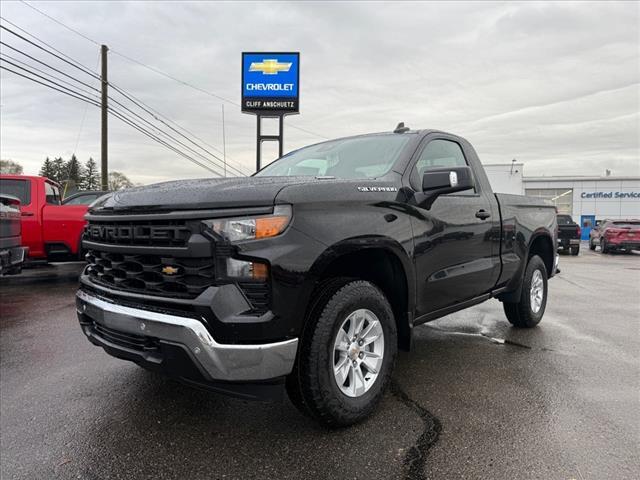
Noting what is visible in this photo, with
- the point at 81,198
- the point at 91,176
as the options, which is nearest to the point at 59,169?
the point at 91,176

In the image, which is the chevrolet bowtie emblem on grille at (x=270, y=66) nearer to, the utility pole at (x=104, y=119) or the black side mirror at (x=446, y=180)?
the utility pole at (x=104, y=119)

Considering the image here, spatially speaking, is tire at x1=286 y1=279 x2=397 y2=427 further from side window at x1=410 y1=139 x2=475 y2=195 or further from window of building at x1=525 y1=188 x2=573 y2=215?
window of building at x1=525 y1=188 x2=573 y2=215

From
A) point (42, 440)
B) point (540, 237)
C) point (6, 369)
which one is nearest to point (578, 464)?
point (42, 440)

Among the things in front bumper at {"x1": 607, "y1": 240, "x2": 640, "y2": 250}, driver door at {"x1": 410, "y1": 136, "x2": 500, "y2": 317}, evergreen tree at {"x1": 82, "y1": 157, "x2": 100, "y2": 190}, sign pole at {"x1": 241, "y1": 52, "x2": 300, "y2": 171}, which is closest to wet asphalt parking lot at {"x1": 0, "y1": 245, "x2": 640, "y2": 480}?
driver door at {"x1": 410, "y1": 136, "x2": 500, "y2": 317}

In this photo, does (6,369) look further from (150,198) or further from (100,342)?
(150,198)

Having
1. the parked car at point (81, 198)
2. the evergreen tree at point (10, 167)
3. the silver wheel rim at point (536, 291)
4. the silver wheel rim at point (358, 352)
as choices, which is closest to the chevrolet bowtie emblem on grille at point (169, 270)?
the silver wheel rim at point (358, 352)

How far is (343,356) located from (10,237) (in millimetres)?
5830

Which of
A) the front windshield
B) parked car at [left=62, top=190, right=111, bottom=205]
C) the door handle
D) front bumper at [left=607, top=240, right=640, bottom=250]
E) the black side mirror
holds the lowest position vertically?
front bumper at [left=607, top=240, right=640, bottom=250]

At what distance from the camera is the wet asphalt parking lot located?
240 centimetres

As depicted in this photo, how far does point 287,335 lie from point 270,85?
43.0 feet

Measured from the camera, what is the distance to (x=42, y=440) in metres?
2.68

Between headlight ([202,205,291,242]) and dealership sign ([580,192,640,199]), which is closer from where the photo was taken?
headlight ([202,205,291,242])

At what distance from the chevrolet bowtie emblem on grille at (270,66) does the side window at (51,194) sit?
23.9 feet

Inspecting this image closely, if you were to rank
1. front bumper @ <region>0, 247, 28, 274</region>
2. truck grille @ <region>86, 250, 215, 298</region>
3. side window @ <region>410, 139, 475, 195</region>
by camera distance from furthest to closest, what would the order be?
front bumper @ <region>0, 247, 28, 274</region> < side window @ <region>410, 139, 475, 195</region> < truck grille @ <region>86, 250, 215, 298</region>
